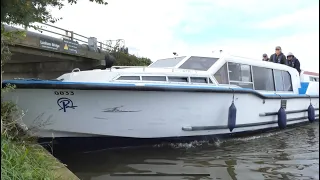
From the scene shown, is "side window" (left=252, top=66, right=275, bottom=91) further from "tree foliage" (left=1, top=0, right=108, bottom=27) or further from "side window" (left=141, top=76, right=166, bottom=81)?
"tree foliage" (left=1, top=0, right=108, bottom=27)

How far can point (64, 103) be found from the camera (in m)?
5.52

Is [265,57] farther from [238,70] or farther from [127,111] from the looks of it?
[127,111]

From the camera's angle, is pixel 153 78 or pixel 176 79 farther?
pixel 176 79

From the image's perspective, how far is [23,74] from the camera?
2323 centimetres

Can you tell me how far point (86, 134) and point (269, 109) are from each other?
4.86 metres

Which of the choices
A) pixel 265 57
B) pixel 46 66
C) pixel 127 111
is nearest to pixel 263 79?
pixel 265 57

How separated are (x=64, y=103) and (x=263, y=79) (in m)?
5.51

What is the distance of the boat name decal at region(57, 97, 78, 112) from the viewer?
5.51 meters

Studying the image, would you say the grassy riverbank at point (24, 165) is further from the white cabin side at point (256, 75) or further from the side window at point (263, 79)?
the side window at point (263, 79)

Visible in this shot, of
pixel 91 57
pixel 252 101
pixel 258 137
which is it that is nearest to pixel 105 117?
pixel 252 101

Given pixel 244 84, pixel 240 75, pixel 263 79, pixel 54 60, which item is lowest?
pixel 244 84

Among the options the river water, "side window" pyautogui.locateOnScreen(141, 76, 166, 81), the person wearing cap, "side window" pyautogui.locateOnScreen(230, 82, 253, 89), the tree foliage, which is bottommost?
the river water

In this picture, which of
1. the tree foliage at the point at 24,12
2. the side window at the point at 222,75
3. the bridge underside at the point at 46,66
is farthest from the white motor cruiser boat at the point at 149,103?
the bridge underside at the point at 46,66

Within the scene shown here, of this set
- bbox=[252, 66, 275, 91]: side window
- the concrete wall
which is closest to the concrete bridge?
the concrete wall
